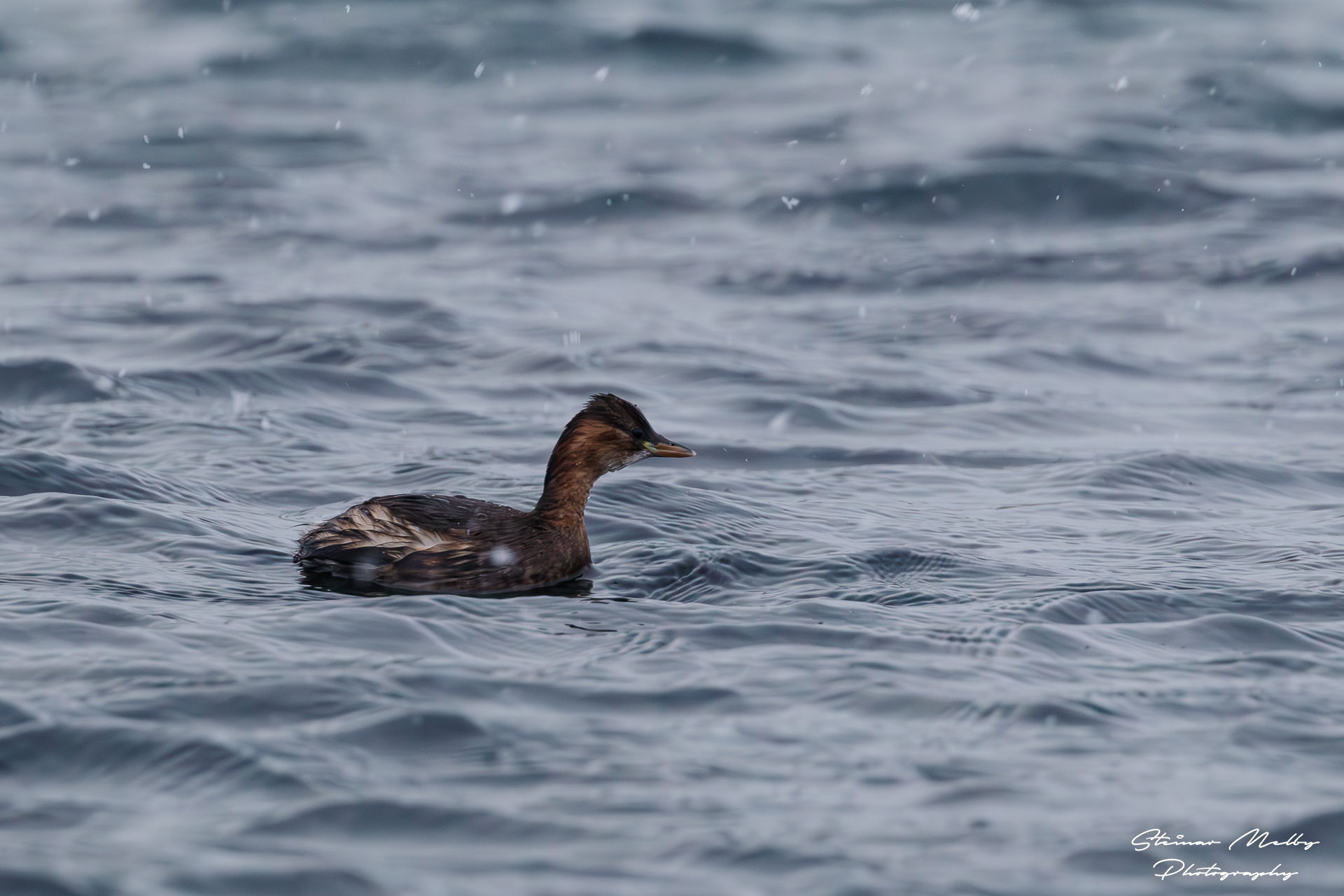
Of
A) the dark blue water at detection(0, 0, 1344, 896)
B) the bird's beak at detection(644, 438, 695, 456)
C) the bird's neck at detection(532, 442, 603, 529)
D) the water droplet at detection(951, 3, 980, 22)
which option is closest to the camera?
the dark blue water at detection(0, 0, 1344, 896)

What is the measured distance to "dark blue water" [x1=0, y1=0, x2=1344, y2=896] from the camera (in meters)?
5.43

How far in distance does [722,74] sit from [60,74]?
863 centimetres

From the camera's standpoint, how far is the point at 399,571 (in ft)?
25.2

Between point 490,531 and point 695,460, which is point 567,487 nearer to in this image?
point 490,531

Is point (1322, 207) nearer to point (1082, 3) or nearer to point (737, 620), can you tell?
point (1082, 3)

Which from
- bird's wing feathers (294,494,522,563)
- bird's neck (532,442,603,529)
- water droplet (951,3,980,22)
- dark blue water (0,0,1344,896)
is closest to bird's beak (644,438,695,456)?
bird's neck (532,442,603,529)

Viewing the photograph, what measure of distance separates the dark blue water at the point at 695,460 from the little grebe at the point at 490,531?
30cm

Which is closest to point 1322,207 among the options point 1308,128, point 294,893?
point 1308,128

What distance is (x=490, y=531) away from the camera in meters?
7.98

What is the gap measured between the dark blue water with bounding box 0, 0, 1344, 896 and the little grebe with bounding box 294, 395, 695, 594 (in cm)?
30

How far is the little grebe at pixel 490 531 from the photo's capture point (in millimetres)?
7715

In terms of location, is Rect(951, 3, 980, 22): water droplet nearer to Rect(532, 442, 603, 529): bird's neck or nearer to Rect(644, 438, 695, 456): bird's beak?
Rect(644, 438, 695, 456): bird's beak

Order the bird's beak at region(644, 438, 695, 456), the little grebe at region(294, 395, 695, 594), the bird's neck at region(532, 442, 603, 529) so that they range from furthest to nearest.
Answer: the bird's beak at region(644, 438, 695, 456), the bird's neck at region(532, 442, 603, 529), the little grebe at region(294, 395, 695, 594)

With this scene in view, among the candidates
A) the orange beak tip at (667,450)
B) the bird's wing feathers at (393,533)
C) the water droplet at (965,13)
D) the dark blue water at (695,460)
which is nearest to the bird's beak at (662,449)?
the orange beak tip at (667,450)
